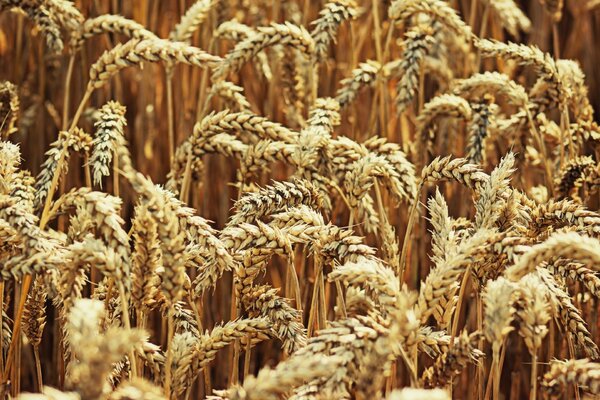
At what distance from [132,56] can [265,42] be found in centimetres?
44

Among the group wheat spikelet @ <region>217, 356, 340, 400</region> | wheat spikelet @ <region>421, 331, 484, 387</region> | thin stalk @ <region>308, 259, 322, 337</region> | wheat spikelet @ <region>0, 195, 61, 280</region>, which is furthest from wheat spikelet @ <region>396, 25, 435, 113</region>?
wheat spikelet @ <region>217, 356, 340, 400</region>

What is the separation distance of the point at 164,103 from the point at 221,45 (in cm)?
51

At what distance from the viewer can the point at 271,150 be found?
2279 millimetres

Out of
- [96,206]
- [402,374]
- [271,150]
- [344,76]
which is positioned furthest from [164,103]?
[96,206]

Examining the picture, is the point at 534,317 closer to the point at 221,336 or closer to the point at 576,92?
the point at 221,336

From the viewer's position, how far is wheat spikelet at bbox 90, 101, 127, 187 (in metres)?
2.03

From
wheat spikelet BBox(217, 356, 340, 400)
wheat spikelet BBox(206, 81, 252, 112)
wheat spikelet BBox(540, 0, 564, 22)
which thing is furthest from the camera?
wheat spikelet BBox(540, 0, 564, 22)

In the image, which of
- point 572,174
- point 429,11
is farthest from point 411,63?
point 572,174

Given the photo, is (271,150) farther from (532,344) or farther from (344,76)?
(344,76)

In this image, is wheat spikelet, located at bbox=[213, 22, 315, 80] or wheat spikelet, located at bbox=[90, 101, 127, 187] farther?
wheat spikelet, located at bbox=[213, 22, 315, 80]

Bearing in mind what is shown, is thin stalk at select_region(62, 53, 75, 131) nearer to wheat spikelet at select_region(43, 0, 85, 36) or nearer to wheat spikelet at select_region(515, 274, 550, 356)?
wheat spikelet at select_region(43, 0, 85, 36)

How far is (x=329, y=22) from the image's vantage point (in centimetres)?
265

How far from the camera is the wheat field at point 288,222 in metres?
1.54

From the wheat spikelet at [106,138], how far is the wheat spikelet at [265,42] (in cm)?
42
